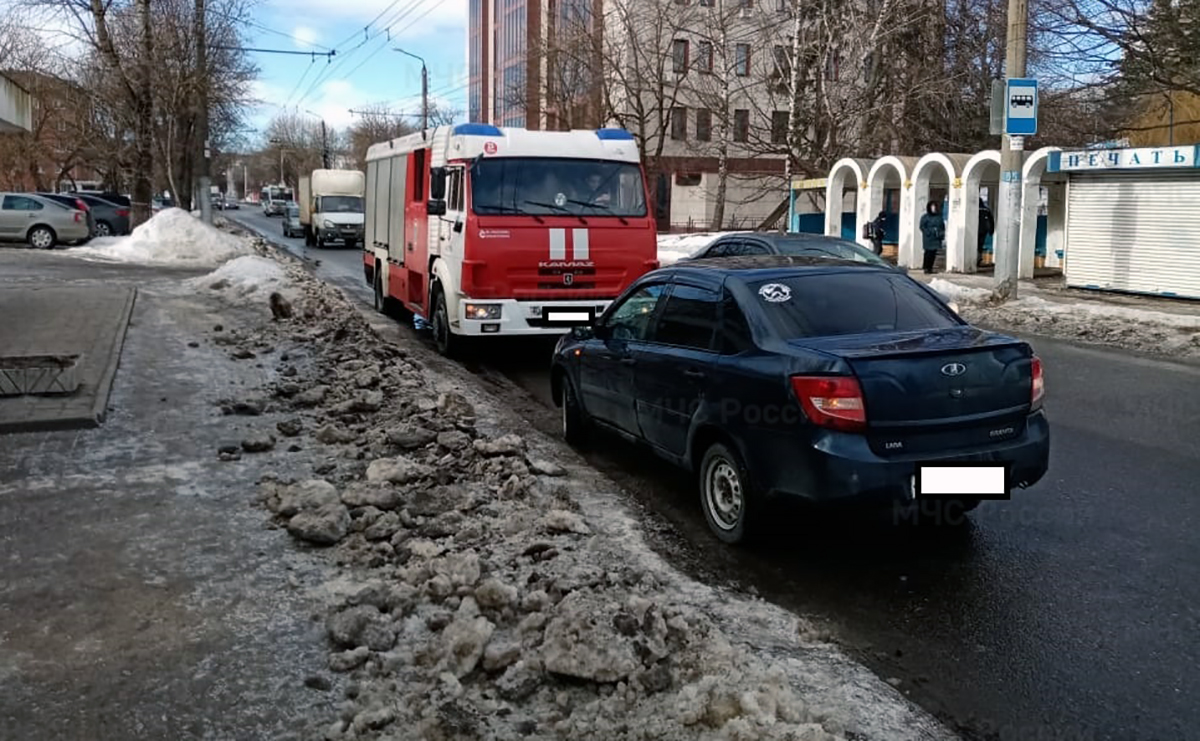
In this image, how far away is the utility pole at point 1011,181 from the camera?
17859 mm

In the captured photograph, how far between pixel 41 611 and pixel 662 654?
8.84 ft

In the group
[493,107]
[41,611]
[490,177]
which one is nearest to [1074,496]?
[41,611]

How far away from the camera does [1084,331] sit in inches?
608

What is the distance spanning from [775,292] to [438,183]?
717 cm

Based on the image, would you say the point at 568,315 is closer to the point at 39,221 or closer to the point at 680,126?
the point at 39,221

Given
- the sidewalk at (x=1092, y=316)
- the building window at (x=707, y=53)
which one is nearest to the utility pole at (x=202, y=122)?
the building window at (x=707, y=53)

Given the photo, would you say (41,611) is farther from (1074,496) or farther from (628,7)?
(628,7)

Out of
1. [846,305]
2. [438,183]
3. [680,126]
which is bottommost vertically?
[846,305]

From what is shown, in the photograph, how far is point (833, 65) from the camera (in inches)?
1409

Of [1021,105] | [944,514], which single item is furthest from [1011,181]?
[944,514]

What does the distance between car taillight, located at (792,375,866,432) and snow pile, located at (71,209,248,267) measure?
81.9 feet

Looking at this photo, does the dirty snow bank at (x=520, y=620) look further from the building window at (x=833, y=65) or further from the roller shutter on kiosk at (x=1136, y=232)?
the building window at (x=833, y=65)

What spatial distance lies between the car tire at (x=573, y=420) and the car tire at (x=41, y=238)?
95.0 feet

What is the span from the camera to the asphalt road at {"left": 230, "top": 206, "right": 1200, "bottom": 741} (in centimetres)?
402
